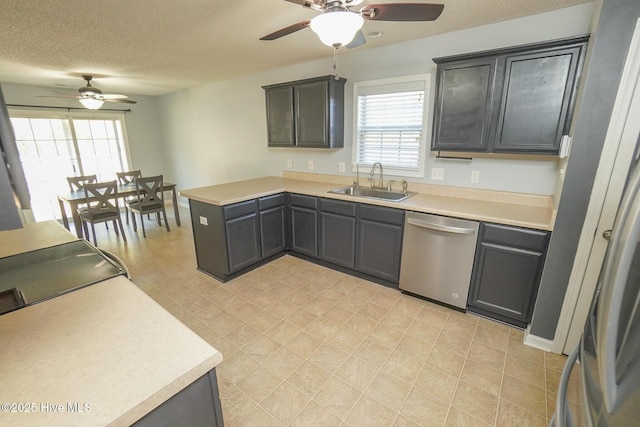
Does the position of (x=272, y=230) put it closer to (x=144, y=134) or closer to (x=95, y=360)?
(x=95, y=360)

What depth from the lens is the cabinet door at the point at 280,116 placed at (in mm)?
3404

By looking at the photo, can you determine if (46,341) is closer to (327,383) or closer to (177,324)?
(177,324)

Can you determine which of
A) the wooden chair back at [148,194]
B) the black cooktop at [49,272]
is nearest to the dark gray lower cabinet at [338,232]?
the black cooktop at [49,272]

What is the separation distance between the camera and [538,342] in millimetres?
2010

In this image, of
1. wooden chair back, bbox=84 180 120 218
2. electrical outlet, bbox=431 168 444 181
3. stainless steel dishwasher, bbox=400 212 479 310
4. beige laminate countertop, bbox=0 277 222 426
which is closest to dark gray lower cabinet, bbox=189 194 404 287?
stainless steel dishwasher, bbox=400 212 479 310

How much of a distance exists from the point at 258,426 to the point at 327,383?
454 millimetres

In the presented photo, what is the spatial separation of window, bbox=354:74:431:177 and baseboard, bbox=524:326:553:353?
1.61 metres

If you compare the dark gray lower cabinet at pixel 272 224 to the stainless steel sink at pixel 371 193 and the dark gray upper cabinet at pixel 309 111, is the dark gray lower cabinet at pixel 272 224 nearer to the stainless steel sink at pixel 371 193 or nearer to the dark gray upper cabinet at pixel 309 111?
the stainless steel sink at pixel 371 193

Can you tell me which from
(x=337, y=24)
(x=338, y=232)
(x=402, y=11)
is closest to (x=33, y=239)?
(x=337, y=24)

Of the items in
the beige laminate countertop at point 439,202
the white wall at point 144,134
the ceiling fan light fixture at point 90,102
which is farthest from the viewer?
the white wall at point 144,134

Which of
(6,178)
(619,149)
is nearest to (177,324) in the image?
(6,178)

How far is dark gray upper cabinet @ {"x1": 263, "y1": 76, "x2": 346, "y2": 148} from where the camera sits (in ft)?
10.2

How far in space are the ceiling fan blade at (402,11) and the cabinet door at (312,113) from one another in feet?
5.16

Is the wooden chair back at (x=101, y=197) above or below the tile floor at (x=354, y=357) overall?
above
